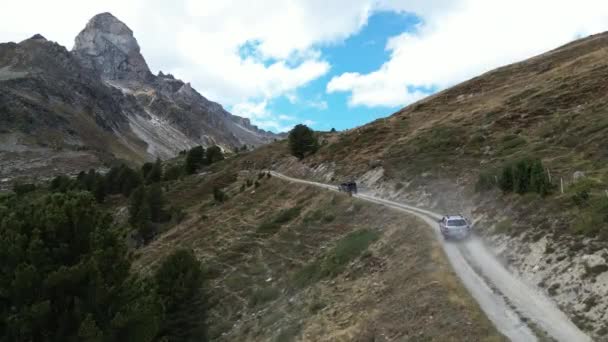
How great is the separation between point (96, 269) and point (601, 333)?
18.4 meters

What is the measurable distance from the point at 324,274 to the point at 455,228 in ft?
30.1

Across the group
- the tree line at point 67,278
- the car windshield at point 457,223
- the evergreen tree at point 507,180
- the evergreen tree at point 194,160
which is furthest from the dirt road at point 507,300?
the evergreen tree at point 194,160

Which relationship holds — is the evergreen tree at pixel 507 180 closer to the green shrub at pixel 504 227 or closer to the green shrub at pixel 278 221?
the green shrub at pixel 504 227

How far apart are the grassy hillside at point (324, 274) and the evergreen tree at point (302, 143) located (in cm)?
3106

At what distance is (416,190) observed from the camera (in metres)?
49.9

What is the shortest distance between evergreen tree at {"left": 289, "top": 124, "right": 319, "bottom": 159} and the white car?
66973mm

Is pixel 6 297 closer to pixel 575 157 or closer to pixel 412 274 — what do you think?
pixel 412 274

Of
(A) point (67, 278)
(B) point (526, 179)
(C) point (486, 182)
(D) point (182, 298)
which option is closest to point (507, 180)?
(B) point (526, 179)

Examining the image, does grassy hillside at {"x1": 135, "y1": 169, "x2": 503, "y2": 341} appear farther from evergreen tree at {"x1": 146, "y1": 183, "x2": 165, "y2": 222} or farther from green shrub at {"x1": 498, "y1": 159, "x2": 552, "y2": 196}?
evergreen tree at {"x1": 146, "y1": 183, "x2": 165, "y2": 222}

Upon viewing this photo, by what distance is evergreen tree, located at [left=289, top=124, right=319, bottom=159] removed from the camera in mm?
96575

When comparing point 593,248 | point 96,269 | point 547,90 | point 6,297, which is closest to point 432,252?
point 593,248

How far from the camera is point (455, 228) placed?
30094 mm

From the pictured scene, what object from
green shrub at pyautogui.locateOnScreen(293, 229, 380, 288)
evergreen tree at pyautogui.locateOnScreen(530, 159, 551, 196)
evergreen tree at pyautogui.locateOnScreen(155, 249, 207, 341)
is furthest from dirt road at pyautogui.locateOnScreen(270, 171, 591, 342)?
evergreen tree at pyautogui.locateOnScreen(155, 249, 207, 341)

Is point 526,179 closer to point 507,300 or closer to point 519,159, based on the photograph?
point 519,159
